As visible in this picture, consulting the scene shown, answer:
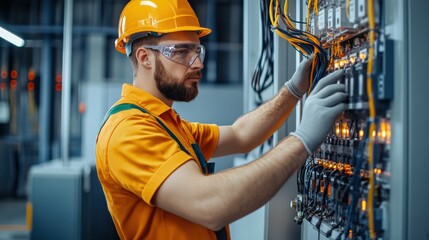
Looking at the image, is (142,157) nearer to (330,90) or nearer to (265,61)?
(330,90)

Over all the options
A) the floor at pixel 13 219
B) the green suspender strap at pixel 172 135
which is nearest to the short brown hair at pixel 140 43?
the green suspender strap at pixel 172 135

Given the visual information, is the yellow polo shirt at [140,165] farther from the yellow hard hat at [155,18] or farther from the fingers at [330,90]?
the fingers at [330,90]

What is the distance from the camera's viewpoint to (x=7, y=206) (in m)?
5.73

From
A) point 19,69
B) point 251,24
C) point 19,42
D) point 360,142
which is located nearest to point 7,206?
point 19,69

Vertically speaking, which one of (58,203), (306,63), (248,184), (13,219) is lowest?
(13,219)

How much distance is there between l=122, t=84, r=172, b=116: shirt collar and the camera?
1456mm

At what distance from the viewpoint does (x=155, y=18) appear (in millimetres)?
1478

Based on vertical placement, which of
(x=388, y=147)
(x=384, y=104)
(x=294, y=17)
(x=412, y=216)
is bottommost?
(x=412, y=216)

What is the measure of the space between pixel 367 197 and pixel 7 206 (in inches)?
225

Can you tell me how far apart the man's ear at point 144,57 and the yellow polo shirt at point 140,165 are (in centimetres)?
10

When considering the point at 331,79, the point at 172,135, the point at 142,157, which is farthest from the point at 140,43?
the point at 331,79

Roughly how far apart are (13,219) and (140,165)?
4487mm

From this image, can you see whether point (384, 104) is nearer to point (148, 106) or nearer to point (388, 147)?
point (388, 147)

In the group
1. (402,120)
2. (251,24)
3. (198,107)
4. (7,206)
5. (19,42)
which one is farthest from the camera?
(7,206)
